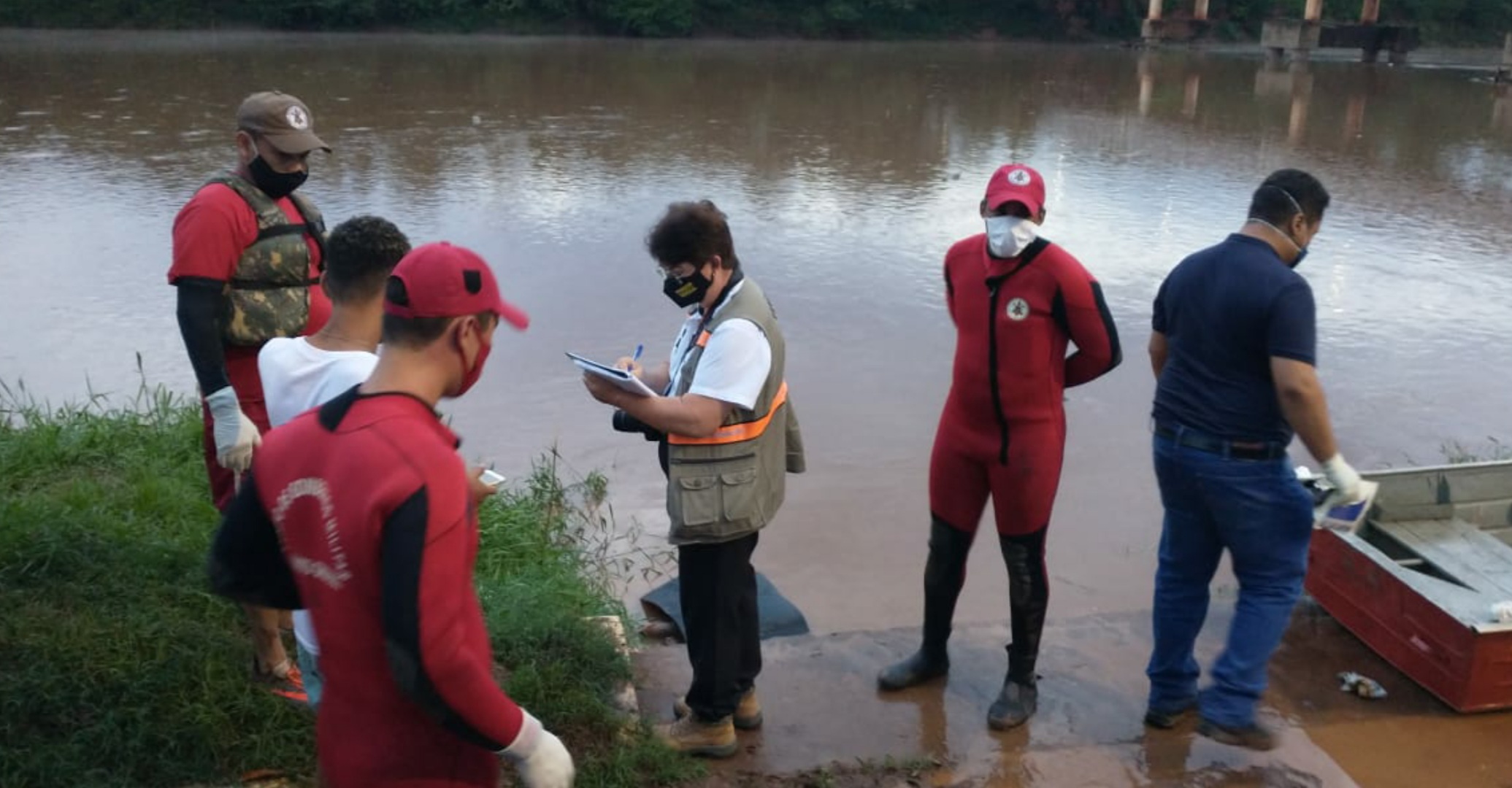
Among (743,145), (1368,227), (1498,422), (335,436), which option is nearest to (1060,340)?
(335,436)

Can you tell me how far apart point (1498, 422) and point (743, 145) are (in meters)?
10.6

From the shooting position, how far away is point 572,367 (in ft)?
26.9

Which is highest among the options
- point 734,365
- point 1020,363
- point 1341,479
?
point 734,365

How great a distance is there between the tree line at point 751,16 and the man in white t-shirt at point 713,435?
112 feet

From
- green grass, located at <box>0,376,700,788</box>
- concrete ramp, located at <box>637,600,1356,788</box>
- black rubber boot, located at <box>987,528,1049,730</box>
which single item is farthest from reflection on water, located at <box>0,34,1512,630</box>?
Result: green grass, located at <box>0,376,700,788</box>

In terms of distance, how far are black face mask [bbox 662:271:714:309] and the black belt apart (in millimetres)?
1563

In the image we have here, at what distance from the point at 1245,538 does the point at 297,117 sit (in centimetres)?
312

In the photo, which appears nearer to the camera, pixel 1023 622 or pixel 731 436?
pixel 731 436

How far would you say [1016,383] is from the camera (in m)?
3.99

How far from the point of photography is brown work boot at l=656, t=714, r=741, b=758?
151 inches

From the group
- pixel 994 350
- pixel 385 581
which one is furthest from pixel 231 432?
pixel 994 350

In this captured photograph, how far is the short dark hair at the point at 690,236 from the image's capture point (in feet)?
11.5

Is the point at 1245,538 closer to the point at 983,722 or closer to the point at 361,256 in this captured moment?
the point at 983,722

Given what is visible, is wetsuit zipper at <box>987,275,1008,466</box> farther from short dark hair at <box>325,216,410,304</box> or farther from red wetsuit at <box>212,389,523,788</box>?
red wetsuit at <box>212,389,523,788</box>
